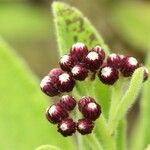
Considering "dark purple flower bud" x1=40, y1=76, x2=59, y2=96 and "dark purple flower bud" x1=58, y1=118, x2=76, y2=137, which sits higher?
"dark purple flower bud" x1=40, y1=76, x2=59, y2=96

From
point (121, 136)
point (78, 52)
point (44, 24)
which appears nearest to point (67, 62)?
point (78, 52)

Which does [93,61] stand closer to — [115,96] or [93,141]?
[115,96]

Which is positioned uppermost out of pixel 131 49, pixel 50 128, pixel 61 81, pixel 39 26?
pixel 39 26

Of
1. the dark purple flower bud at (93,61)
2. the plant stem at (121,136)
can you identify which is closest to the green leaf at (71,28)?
the plant stem at (121,136)

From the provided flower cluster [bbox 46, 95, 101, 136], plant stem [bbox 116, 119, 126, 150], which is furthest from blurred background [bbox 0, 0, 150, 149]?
flower cluster [bbox 46, 95, 101, 136]

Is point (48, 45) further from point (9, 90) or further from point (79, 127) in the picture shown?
point (79, 127)

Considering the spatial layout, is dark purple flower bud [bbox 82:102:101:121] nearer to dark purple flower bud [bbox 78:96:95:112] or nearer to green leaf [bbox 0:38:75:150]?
dark purple flower bud [bbox 78:96:95:112]

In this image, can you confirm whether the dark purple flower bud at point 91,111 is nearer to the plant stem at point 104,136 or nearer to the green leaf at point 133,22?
the plant stem at point 104,136

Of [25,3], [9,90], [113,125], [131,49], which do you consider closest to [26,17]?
[25,3]
